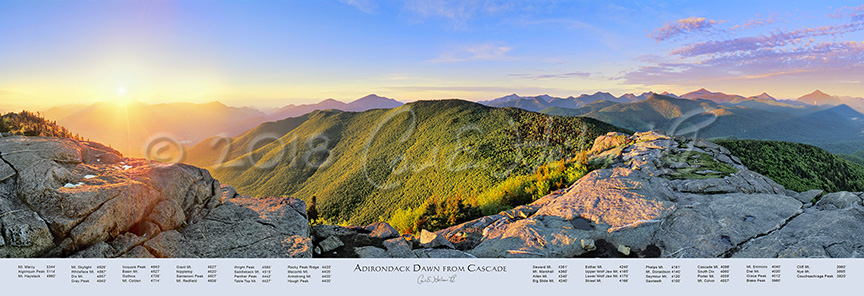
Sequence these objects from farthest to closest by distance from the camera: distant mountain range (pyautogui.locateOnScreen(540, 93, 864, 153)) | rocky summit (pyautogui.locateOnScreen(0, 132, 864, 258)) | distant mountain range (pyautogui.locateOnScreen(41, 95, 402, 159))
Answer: distant mountain range (pyautogui.locateOnScreen(540, 93, 864, 153))
distant mountain range (pyautogui.locateOnScreen(41, 95, 402, 159))
rocky summit (pyautogui.locateOnScreen(0, 132, 864, 258))

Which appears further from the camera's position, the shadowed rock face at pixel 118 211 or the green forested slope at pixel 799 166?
the green forested slope at pixel 799 166

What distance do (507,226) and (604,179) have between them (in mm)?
4119

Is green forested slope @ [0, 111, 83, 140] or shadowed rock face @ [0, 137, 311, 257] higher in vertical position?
green forested slope @ [0, 111, 83, 140]

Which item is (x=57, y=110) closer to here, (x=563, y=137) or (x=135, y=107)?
(x=135, y=107)

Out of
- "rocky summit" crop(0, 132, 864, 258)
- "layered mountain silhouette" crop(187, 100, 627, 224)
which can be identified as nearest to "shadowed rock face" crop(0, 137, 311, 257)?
"rocky summit" crop(0, 132, 864, 258)

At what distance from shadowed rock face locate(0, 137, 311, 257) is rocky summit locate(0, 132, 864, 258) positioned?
0.02 m

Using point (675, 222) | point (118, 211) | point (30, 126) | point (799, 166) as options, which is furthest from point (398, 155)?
point (118, 211)

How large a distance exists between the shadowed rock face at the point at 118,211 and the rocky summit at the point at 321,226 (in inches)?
0.8

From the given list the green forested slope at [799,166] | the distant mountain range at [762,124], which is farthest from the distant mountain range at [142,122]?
the distant mountain range at [762,124]

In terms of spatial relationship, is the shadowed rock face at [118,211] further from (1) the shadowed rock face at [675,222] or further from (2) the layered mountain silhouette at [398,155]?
(2) the layered mountain silhouette at [398,155]

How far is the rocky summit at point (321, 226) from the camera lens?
559cm

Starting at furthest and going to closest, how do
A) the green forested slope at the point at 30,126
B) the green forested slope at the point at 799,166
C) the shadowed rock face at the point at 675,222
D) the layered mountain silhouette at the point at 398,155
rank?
the layered mountain silhouette at the point at 398,155 → the green forested slope at the point at 799,166 → the green forested slope at the point at 30,126 → the shadowed rock face at the point at 675,222

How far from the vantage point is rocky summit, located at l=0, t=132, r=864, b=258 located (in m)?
5.59

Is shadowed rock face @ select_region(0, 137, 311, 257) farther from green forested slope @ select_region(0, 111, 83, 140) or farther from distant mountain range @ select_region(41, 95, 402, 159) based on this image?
distant mountain range @ select_region(41, 95, 402, 159)
